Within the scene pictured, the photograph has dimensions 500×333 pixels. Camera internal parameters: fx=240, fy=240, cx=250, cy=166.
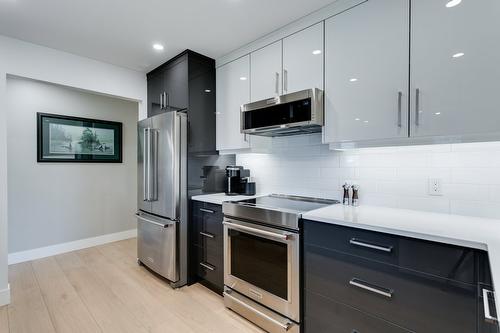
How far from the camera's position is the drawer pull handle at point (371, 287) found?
1.27 metres

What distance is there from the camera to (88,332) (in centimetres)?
180

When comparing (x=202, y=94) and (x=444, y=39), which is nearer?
(x=444, y=39)

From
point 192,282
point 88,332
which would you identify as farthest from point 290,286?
point 88,332

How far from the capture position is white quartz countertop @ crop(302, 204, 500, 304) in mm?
1034

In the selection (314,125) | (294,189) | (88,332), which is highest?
(314,125)

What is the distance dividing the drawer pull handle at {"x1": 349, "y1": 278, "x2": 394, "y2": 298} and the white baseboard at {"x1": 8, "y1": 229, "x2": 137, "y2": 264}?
384 cm

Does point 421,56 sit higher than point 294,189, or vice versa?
point 421,56

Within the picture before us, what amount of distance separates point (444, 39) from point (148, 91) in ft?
9.96

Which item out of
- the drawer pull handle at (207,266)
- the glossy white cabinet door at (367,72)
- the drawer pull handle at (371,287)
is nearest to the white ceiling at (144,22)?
the glossy white cabinet door at (367,72)

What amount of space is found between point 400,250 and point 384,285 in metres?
0.22

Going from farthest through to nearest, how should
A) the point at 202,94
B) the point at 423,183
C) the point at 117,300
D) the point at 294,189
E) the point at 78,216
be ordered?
the point at 78,216
the point at 202,94
the point at 294,189
the point at 117,300
the point at 423,183

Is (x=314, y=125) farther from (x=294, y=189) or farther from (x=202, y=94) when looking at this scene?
(x=202, y=94)

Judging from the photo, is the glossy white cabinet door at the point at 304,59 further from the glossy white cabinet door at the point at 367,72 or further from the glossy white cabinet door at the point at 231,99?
the glossy white cabinet door at the point at 231,99

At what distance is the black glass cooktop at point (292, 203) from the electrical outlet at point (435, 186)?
2.19ft
